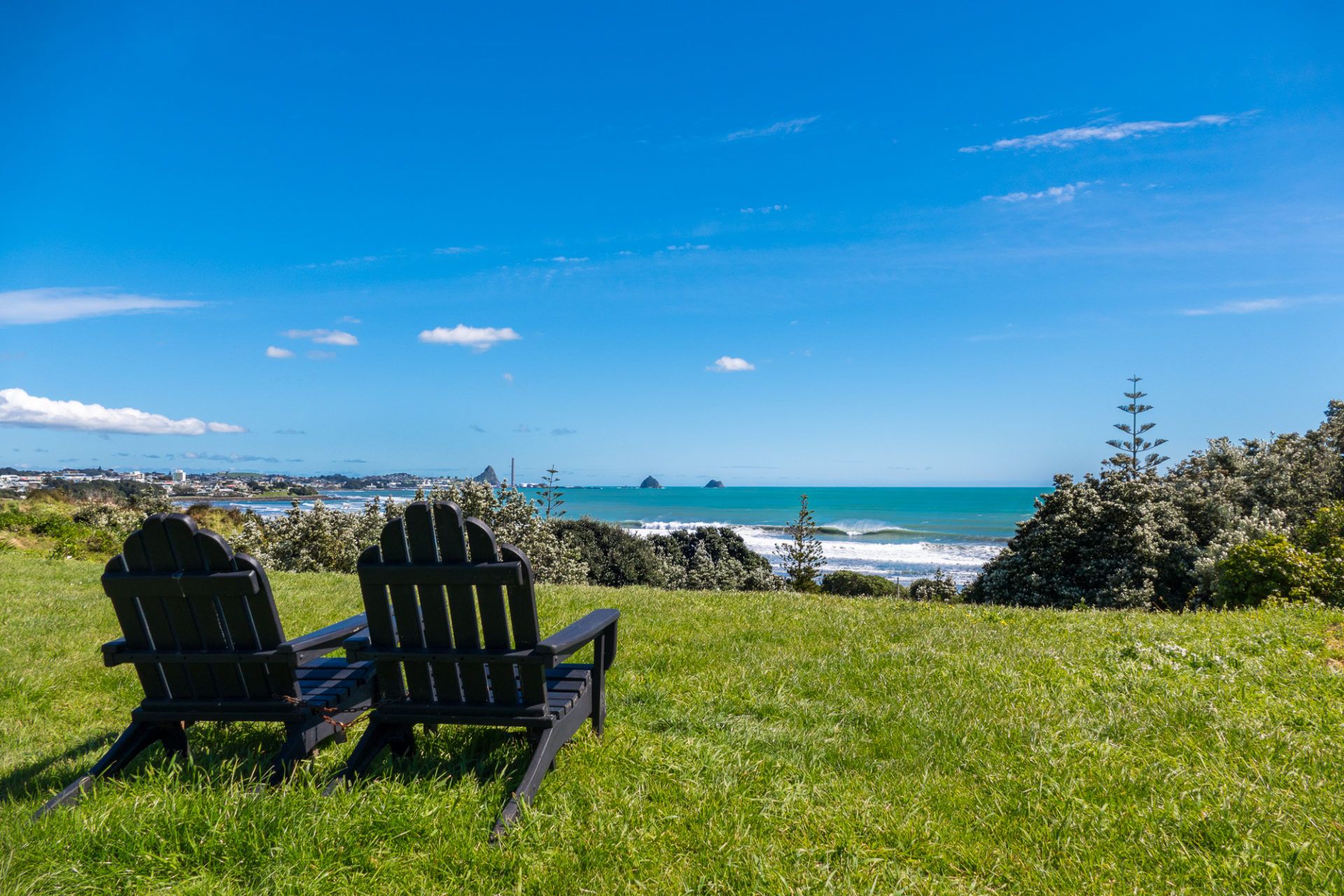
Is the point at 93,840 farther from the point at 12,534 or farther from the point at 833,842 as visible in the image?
the point at 12,534

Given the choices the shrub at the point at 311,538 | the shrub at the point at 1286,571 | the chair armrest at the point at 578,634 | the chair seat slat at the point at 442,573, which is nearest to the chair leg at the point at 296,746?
the chair seat slat at the point at 442,573

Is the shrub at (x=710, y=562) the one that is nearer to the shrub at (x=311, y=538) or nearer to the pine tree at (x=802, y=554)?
the pine tree at (x=802, y=554)

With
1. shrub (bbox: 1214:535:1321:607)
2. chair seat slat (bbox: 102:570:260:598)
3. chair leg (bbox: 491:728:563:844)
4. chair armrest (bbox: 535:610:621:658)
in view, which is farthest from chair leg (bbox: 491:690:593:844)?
shrub (bbox: 1214:535:1321:607)

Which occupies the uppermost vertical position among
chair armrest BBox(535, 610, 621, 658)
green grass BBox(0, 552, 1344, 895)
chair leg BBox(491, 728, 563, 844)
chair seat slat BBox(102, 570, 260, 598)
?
chair seat slat BBox(102, 570, 260, 598)

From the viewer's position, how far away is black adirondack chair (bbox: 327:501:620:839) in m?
2.97

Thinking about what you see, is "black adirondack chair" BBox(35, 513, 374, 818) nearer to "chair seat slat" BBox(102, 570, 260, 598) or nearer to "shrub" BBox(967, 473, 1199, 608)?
"chair seat slat" BBox(102, 570, 260, 598)

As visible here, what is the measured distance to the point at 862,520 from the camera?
80.4 m

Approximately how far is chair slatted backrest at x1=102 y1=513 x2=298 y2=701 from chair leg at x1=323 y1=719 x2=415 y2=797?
387 millimetres

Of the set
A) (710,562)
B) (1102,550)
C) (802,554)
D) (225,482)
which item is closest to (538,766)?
(802,554)

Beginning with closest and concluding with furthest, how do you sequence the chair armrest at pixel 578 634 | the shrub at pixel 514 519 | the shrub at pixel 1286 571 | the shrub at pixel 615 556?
the chair armrest at pixel 578 634, the shrub at pixel 1286 571, the shrub at pixel 514 519, the shrub at pixel 615 556

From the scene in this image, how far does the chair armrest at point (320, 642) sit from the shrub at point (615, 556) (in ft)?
74.7

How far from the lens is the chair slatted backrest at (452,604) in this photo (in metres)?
2.98

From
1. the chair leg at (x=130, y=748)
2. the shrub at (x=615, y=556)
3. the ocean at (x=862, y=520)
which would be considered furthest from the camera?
the ocean at (x=862, y=520)

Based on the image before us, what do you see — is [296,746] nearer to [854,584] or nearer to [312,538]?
[312,538]
